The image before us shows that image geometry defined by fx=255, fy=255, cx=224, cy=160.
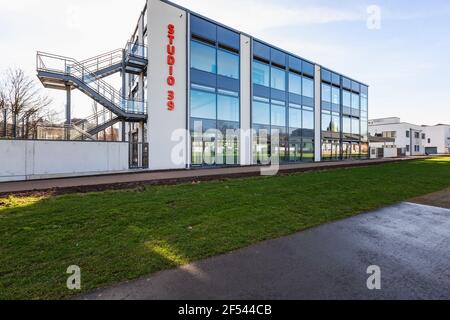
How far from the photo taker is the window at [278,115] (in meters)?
27.3

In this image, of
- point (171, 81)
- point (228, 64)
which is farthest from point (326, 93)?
point (171, 81)

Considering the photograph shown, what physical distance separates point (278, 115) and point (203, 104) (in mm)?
9807

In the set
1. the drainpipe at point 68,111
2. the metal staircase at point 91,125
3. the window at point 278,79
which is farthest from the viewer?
the window at point 278,79

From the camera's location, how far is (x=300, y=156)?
98.8 feet

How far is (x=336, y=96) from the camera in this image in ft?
117

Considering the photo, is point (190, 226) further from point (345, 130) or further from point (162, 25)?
point (345, 130)

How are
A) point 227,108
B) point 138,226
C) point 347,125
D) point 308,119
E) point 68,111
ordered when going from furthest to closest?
point 347,125 < point 308,119 < point 227,108 < point 68,111 < point 138,226

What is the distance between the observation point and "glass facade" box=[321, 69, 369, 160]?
34031 millimetres

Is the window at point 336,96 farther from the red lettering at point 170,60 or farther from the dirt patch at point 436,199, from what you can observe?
the dirt patch at point 436,199
